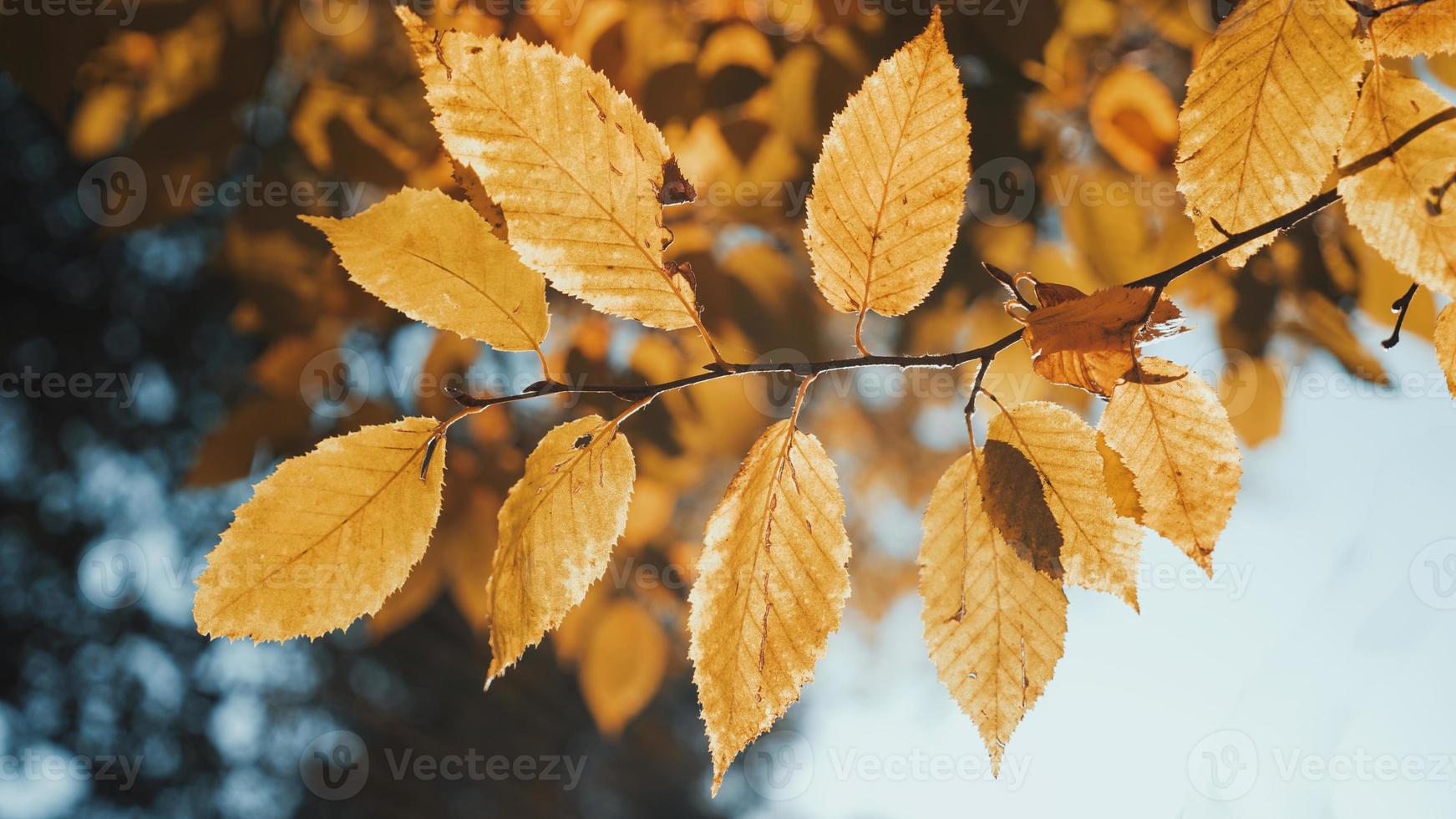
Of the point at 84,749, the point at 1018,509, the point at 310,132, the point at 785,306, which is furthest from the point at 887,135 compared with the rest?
the point at 84,749

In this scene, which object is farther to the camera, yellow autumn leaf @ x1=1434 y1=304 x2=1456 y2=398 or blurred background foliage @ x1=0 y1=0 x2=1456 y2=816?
blurred background foliage @ x1=0 y1=0 x2=1456 y2=816

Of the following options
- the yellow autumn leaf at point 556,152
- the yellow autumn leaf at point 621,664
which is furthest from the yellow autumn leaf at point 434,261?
the yellow autumn leaf at point 621,664

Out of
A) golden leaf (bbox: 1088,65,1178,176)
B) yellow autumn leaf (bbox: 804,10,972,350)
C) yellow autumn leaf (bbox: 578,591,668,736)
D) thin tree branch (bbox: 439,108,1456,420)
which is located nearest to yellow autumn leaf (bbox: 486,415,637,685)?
thin tree branch (bbox: 439,108,1456,420)

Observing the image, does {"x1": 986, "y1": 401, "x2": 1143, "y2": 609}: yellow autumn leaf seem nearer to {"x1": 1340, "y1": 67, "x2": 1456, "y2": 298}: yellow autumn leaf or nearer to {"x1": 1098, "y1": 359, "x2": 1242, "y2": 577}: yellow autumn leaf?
{"x1": 1098, "y1": 359, "x2": 1242, "y2": 577}: yellow autumn leaf

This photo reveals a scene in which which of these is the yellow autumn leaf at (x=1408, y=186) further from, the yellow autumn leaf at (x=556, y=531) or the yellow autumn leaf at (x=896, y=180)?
the yellow autumn leaf at (x=556, y=531)

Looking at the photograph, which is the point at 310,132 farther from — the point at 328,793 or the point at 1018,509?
the point at 328,793

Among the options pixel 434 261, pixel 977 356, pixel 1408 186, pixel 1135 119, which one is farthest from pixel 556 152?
pixel 1135 119
